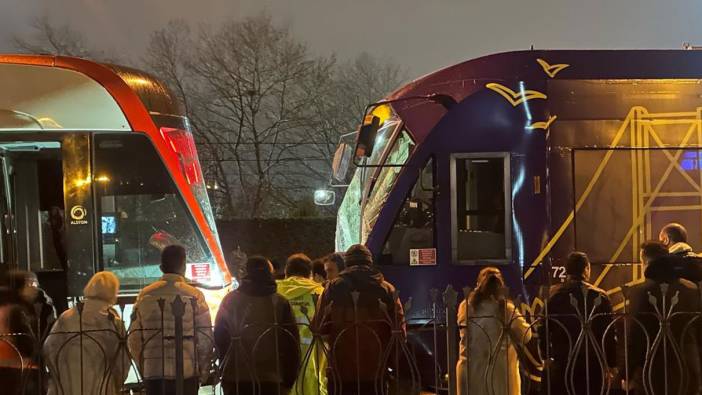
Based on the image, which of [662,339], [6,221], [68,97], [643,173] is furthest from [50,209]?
[662,339]

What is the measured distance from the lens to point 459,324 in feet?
18.7

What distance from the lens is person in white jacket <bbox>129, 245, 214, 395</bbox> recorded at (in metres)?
5.32

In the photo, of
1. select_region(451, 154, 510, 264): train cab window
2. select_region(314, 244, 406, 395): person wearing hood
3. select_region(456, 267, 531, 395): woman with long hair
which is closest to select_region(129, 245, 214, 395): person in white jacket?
select_region(314, 244, 406, 395): person wearing hood

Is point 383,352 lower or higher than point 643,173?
lower

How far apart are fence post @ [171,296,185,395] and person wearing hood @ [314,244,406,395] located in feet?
2.99

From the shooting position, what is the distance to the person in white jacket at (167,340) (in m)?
5.32

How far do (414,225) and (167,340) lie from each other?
355cm

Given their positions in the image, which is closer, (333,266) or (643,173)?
(333,266)

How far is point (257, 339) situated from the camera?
5289mm

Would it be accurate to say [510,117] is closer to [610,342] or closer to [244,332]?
[610,342]

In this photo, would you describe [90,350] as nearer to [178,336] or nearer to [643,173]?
[178,336]

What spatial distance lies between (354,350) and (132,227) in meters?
3.89

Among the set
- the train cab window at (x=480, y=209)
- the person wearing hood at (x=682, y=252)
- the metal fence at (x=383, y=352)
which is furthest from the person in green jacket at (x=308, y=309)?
the person wearing hood at (x=682, y=252)

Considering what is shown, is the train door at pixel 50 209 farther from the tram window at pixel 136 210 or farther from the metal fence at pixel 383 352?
the metal fence at pixel 383 352
